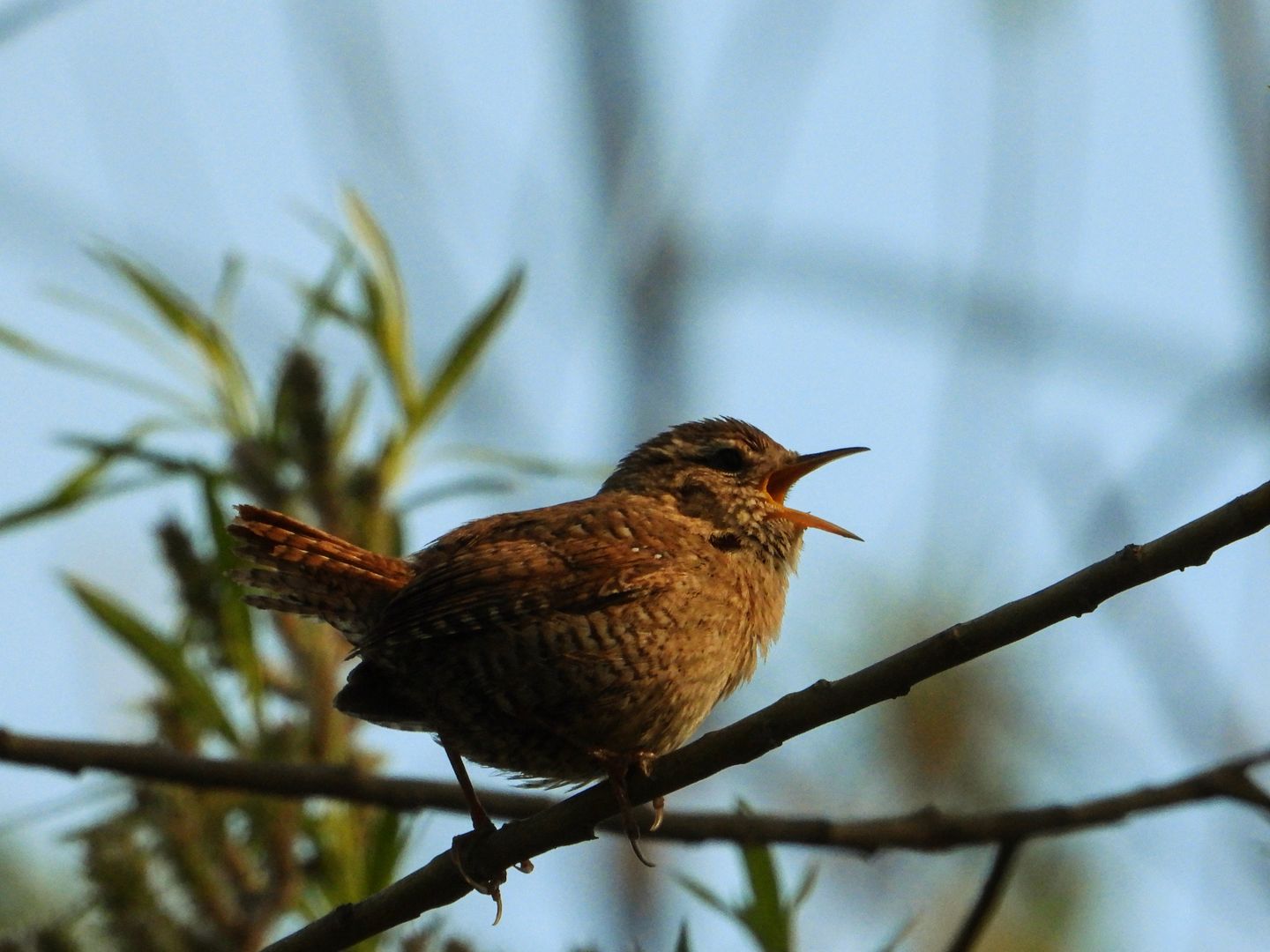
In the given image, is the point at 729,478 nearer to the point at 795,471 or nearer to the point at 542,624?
the point at 795,471

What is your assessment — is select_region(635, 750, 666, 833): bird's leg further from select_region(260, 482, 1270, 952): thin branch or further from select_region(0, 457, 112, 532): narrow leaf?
select_region(0, 457, 112, 532): narrow leaf

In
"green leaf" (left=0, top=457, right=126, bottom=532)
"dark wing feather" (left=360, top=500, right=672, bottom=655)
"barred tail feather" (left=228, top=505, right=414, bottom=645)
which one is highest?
"green leaf" (left=0, top=457, right=126, bottom=532)

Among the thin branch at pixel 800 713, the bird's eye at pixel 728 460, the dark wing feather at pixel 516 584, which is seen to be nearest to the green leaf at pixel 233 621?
the dark wing feather at pixel 516 584

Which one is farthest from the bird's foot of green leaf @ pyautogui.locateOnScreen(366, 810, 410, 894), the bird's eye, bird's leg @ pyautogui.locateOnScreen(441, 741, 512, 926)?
the bird's eye

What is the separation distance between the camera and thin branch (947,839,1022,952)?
11.2 feet

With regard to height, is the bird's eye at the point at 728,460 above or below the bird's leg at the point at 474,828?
above

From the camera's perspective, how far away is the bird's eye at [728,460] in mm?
4285

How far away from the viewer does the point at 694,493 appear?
13.8ft

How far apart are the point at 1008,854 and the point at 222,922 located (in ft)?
5.78

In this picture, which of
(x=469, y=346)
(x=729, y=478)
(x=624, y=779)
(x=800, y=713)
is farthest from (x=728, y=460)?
(x=800, y=713)

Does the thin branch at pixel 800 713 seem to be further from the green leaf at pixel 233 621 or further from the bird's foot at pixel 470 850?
the green leaf at pixel 233 621

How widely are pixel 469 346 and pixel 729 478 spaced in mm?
854

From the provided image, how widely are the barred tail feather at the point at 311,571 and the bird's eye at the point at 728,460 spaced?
1020mm

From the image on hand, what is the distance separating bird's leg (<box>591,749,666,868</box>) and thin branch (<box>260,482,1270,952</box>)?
0.08ft
